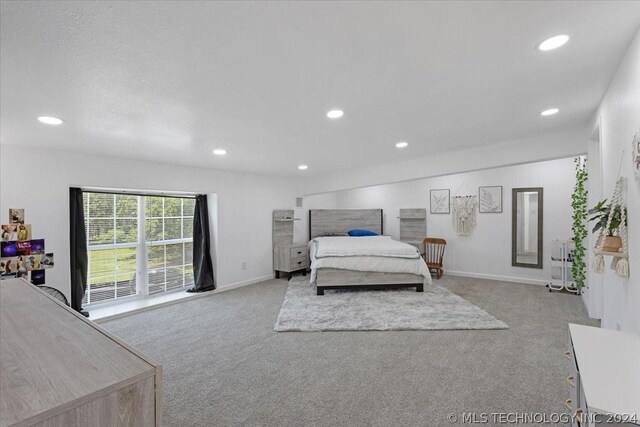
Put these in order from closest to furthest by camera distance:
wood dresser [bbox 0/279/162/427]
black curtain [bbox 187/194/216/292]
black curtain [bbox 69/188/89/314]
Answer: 1. wood dresser [bbox 0/279/162/427]
2. black curtain [bbox 69/188/89/314]
3. black curtain [bbox 187/194/216/292]

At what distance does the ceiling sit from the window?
1.36 m

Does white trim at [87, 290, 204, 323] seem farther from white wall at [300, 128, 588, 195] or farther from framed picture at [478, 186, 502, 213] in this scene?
framed picture at [478, 186, 502, 213]

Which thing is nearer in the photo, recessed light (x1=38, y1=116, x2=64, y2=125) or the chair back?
recessed light (x1=38, y1=116, x2=64, y2=125)

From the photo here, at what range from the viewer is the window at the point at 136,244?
4.01 metres

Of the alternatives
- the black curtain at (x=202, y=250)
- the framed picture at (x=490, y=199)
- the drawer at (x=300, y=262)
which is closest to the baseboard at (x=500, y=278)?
the framed picture at (x=490, y=199)

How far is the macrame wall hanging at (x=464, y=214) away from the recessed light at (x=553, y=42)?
4.91 meters

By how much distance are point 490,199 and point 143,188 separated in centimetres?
621

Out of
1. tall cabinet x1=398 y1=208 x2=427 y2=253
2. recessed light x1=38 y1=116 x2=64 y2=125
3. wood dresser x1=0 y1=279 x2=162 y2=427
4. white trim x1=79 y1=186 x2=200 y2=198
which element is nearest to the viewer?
wood dresser x1=0 y1=279 x2=162 y2=427

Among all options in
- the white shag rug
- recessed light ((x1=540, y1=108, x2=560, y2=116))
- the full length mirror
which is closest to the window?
the white shag rug

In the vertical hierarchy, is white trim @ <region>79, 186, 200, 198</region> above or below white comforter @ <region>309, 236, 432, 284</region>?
above

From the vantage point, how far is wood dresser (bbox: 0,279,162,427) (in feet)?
1.82

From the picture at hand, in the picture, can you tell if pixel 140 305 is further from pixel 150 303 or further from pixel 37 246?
pixel 37 246

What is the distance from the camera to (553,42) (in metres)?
1.51

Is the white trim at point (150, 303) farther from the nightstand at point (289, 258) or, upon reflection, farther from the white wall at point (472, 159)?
the white wall at point (472, 159)
